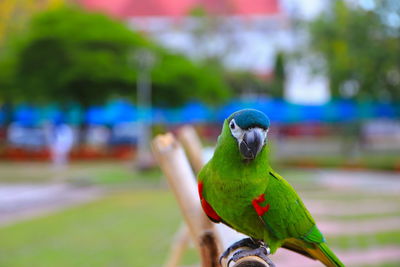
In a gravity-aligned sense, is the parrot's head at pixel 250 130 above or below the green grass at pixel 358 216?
above

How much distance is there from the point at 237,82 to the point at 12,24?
14726 mm

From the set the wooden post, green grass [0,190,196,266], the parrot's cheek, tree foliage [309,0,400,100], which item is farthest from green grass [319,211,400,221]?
tree foliage [309,0,400,100]

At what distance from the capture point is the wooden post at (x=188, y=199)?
1.76 metres

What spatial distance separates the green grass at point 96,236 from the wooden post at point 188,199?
4215mm

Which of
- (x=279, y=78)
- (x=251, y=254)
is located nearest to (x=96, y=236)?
(x=251, y=254)

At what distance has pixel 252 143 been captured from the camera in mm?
1555

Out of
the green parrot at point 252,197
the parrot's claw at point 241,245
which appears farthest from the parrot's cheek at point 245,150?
the parrot's claw at point 241,245

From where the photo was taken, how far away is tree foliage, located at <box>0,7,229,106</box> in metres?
19.9

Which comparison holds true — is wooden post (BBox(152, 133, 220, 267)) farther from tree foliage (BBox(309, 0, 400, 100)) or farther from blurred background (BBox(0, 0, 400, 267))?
tree foliage (BBox(309, 0, 400, 100))

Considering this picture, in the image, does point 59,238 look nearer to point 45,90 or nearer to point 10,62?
point 45,90

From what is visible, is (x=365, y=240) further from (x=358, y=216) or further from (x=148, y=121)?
(x=148, y=121)

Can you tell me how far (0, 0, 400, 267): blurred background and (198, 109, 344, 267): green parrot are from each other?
14.4 feet

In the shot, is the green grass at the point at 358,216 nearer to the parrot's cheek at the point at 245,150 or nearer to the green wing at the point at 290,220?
the green wing at the point at 290,220

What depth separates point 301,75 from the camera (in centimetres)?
3594
